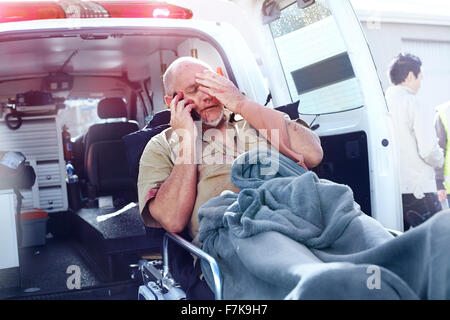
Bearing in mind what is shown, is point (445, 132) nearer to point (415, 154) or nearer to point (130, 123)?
point (415, 154)

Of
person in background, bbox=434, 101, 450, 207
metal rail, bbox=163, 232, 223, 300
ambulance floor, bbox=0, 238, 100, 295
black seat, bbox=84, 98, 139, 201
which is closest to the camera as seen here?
metal rail, bbox=163, 232, 223, 300

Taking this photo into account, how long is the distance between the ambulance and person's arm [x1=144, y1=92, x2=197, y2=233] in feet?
0.30

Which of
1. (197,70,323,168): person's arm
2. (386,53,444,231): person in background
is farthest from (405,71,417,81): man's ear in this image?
(197,70,323,168): person's arm

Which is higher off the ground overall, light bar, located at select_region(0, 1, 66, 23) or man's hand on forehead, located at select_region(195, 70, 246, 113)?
light bar, located at select_region(0, 1, 66, 23)

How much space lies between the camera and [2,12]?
257 centimetres

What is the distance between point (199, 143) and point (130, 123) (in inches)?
128

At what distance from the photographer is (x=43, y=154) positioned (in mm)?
5316

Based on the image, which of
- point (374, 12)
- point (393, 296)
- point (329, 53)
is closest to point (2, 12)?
point (329, 53)

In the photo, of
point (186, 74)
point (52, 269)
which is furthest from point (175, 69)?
point (52, 269)

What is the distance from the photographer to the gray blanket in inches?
47.9

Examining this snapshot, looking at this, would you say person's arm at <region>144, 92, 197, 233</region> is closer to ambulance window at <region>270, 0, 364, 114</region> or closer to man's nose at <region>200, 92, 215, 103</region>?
man's nose at <region>200, 92, 215, 103</region>

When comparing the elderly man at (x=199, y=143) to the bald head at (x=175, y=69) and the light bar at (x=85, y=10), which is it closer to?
the bald head at (x=175, y=69)

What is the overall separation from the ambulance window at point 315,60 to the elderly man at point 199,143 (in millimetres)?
570

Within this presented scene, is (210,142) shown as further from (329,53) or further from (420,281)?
(420,281)
